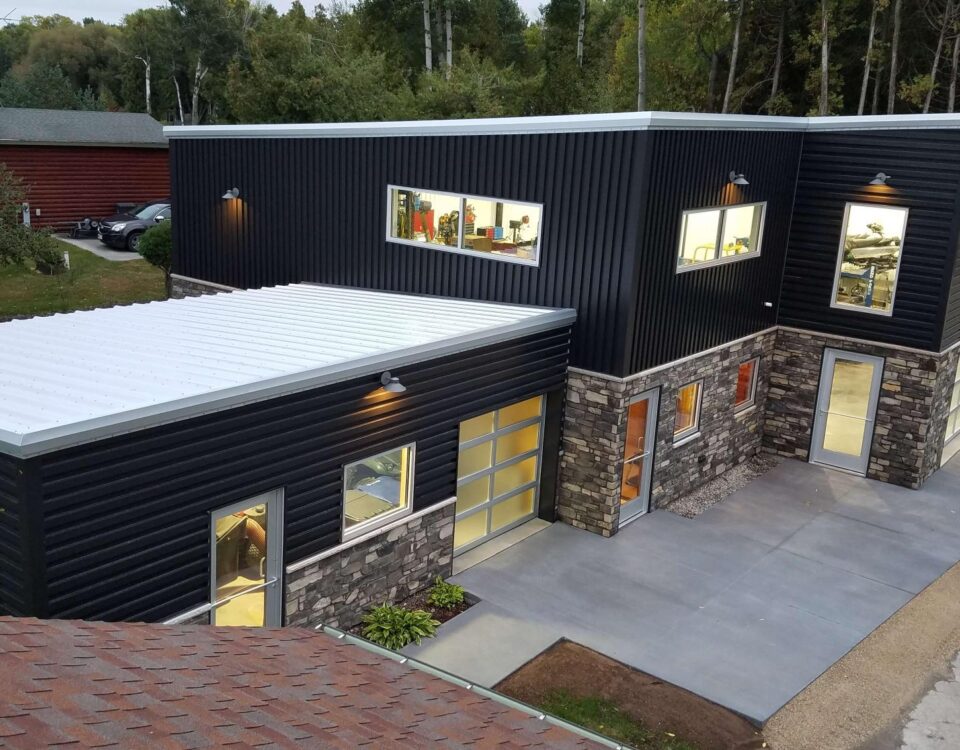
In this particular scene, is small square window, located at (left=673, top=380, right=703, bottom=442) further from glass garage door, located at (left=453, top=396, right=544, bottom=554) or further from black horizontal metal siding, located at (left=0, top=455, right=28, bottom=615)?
black horizontal metal siding, located at (left=0, top=455, right=28, bottom=615)

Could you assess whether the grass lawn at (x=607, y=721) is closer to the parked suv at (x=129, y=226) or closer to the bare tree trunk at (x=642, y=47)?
the parked suv at (x=129, y=226)

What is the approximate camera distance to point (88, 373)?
27.6 ft

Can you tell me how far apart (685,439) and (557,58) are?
3419cm

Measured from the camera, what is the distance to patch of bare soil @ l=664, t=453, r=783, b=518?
43.6 feet

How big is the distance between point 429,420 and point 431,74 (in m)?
25.3

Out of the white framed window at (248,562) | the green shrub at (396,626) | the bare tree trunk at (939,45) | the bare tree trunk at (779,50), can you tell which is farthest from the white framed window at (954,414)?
the bare tree trunk at (779,50)

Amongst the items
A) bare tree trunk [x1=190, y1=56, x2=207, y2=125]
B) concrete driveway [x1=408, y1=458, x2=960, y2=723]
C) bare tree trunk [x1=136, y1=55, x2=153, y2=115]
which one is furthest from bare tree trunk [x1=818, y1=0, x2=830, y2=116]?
bare tree trunk [x1=136, y1=55, x2=153, y2=115]

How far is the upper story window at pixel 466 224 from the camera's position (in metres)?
12.2

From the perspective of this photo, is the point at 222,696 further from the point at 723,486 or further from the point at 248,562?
the point at 723,486

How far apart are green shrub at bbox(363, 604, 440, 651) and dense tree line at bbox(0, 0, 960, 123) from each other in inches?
883

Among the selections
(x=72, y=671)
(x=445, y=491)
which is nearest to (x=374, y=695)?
(x=72, y=671)

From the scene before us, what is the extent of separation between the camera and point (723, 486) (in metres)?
14.1

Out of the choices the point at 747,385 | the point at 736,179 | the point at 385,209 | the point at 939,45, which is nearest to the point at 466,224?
the point at 385,209

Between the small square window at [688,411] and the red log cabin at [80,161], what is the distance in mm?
20883
